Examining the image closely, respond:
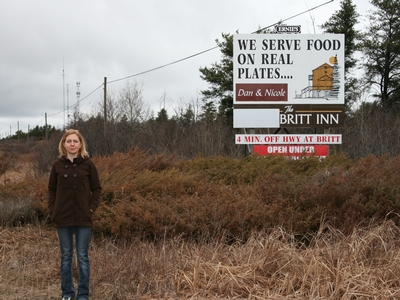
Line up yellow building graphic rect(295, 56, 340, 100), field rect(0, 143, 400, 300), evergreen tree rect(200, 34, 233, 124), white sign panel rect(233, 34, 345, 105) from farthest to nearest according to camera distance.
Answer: evergreen tree rect(200, 34, 233, 124), yellow building graphic rect(295, 56, 340, 100), white sign panel rect(233, 34, 345, 105), field rect(0, 143, 400, 300)

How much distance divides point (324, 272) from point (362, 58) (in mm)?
26169

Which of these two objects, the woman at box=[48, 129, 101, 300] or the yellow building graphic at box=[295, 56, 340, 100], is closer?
the woman at box=[48, 129, 101, 300]

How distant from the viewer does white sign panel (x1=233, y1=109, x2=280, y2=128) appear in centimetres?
1409

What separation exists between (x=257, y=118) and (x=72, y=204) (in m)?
9.85

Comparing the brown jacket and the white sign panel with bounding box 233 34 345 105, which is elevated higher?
the white sign panel with bounding box 233 34 345 105

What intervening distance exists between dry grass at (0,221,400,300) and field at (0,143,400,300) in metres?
0.02

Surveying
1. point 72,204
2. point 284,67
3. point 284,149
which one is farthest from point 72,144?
point 284,67

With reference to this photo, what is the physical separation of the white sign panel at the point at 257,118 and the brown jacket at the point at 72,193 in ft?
30.8

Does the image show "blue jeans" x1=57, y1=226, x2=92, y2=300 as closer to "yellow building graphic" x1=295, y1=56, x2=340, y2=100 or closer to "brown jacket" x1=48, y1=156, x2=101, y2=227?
"brown jacket" x1=48, y1=156, x2=101, y2=227

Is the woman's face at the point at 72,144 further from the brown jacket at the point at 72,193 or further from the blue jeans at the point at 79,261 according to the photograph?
the blue jeans at the point at 79,261

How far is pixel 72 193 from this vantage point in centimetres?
494


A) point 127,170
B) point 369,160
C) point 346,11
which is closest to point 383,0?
point 346,11

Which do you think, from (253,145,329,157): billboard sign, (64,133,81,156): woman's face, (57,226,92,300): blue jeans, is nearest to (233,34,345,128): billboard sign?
(253,145,329,157): billboard sign

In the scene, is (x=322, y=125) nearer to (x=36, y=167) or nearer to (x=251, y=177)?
(x=251, y=177)
